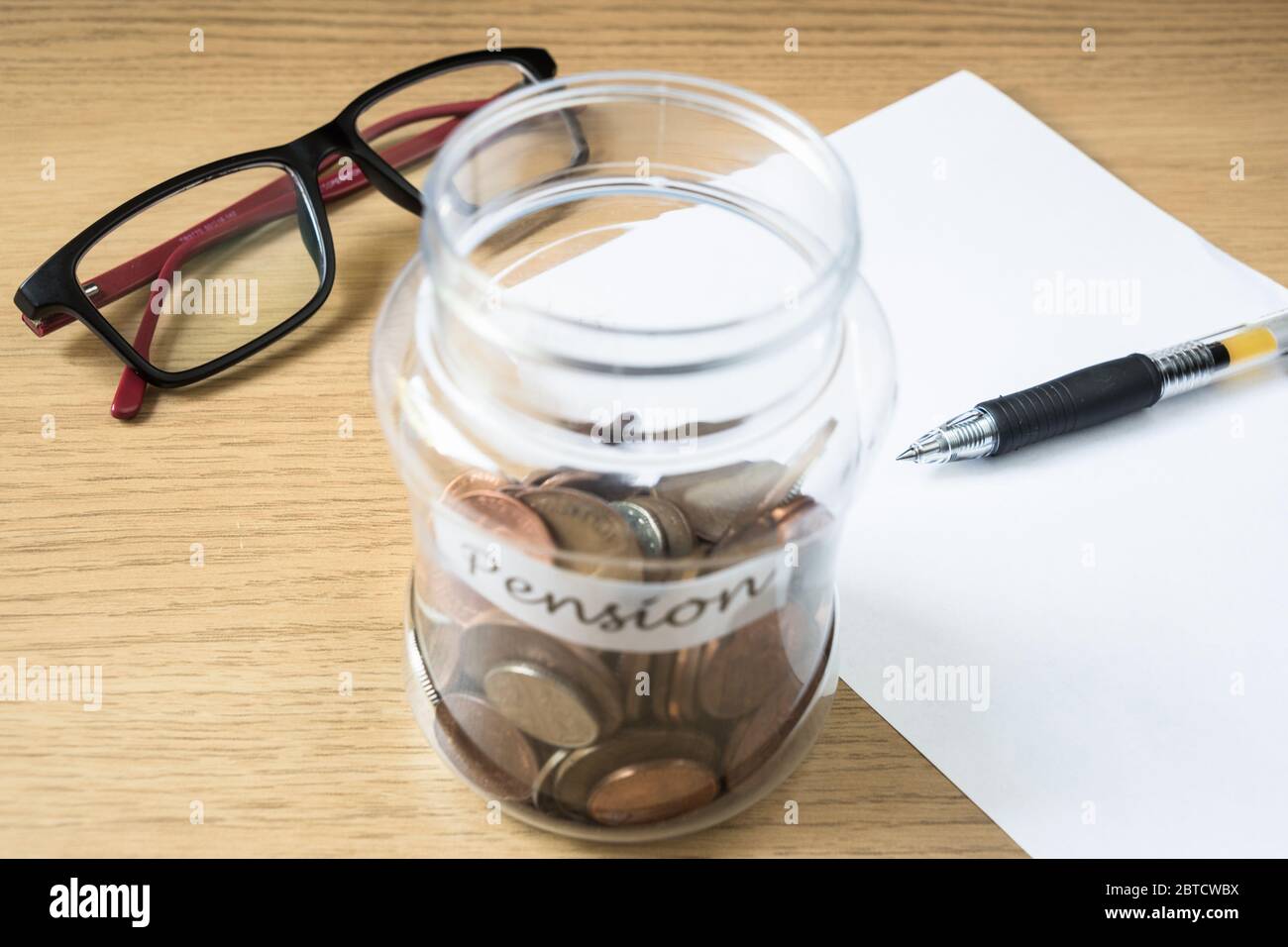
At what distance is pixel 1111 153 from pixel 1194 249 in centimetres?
11

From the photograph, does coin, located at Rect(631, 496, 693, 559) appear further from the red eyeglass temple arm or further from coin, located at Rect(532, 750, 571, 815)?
the red eyeglass temple arm

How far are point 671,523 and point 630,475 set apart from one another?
26 millimetres

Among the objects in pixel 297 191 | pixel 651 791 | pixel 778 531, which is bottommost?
pixel 651 791

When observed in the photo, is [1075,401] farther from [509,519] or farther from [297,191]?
[297,191]

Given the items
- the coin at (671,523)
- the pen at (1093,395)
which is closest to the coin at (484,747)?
the coin at (671,523)

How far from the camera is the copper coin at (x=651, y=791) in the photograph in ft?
1.62

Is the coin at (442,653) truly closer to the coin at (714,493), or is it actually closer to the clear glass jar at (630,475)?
the clear glass jar at (630,475)

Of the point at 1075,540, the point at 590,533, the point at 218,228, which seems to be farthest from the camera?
the point at 218,228

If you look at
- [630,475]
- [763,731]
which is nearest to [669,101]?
[630,475]

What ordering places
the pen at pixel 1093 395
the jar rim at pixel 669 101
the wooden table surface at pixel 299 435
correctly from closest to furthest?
the jar rim at pixel 669 101 → the wooden table surface at pixel 299 435 → the pen at pixel 1093 395

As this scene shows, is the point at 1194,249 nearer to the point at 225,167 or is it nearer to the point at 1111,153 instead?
the point at 1111,153

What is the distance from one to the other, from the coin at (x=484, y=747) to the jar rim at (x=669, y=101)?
0.17m

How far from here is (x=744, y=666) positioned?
49cm

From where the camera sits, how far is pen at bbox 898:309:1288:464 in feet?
2.15
